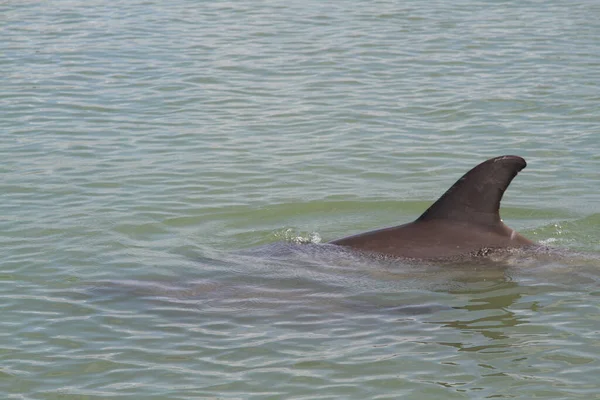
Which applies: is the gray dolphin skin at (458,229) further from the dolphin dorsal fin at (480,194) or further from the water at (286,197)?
the water at (286,197)

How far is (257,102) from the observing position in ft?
50.2

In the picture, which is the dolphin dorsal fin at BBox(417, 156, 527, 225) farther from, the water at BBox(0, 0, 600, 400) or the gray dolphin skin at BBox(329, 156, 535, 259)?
the water at BBox(0, 0, 600, 400)

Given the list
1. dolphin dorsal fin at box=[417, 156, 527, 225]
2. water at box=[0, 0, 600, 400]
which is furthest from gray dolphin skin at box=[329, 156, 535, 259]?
water at box=[0, 0, 600, 400]

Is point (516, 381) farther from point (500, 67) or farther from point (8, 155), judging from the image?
point (500, 67)

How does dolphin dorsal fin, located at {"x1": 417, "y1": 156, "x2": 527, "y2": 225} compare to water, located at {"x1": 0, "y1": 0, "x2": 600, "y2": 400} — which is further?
dolphin dorsal fin, located at {"x1": 417, "y1": 156, "x2": 527, "y2": 225}

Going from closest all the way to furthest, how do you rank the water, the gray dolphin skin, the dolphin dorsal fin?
the water
the dolphin dorsal fin
the gray dolphin skin

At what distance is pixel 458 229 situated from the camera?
880 cm

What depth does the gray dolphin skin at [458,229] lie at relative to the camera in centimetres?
862

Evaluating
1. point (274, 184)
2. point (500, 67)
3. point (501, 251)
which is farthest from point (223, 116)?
point (501, 251)

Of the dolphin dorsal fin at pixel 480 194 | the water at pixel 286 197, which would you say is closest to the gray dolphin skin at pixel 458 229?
the dolphin dorsal fin at pixel 480 194

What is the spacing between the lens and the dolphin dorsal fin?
333 inches

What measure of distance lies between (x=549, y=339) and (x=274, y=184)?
4782 mm

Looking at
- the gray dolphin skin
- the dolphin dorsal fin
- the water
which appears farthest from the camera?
the gray dolphin skin

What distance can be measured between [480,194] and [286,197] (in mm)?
3215
